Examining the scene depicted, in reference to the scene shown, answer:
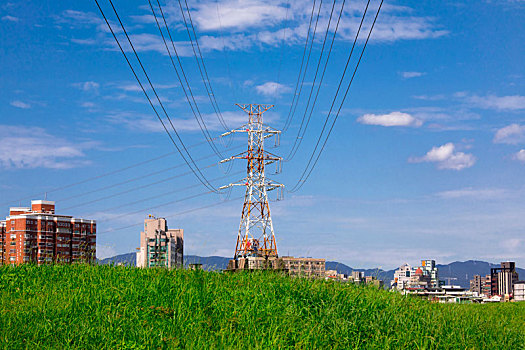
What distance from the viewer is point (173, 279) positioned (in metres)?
11.6

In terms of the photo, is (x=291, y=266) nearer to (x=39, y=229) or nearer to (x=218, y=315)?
(x=218, y=315)

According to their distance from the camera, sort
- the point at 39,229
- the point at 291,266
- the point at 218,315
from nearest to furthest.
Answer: the point at 218,315 → the point at 291,266 → the point at 39,229

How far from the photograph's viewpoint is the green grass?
828 cm

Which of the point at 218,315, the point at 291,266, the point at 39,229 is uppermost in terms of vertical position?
the point at 39,229

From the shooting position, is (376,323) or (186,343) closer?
(186,343)

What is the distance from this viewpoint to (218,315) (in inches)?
369

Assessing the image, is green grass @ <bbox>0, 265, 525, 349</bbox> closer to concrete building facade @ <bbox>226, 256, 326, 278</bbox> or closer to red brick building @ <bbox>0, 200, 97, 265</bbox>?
concrete building facade @ <bbox>226, 256, 326, 278</bbox>

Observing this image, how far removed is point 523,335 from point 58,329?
9.20 meters

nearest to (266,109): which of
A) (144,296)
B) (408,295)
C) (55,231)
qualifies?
(408,295)

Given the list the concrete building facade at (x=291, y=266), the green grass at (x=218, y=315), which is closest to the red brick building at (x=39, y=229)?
the concrete building facade at (x=291, y=266)

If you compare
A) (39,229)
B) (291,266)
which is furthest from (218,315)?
(39,229)

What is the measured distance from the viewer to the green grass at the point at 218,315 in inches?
326

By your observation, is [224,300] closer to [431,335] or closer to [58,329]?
[58,329]

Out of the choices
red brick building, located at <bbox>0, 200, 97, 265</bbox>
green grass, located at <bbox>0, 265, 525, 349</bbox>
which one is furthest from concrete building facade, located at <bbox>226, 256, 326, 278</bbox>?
red brick building, located at <bbox>0, 200, 97, 265</bbox>
